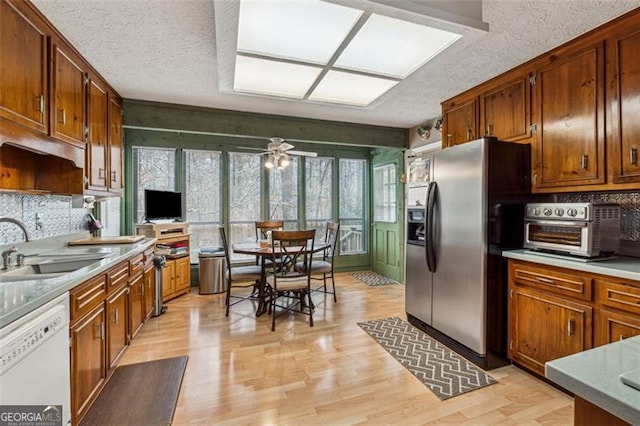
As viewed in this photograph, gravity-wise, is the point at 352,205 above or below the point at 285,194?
below

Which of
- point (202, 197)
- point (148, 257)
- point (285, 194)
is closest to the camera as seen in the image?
point (148, 257)

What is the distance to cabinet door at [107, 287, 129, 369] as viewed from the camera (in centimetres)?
210

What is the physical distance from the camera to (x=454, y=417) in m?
1.83

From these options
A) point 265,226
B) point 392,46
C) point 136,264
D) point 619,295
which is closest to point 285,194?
point 265,226

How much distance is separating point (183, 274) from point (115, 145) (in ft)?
6.24

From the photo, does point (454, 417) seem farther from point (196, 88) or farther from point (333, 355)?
point (196, 88)

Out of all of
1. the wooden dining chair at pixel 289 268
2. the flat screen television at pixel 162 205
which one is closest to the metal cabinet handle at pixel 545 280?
the wooden dining chair at pixel 289 268

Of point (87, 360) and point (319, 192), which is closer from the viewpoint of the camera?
point (87, 360)

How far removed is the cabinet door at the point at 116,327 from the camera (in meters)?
2.10

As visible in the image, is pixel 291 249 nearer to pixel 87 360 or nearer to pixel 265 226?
pixel 265 226

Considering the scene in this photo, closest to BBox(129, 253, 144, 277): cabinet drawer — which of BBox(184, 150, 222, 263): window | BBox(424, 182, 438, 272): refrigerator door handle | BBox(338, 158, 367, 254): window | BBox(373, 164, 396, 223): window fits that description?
BBox(184, 150, 222, 263): window

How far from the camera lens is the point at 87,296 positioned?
5.66 feet

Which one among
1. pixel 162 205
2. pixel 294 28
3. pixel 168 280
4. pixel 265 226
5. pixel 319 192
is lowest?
pixel 168 280

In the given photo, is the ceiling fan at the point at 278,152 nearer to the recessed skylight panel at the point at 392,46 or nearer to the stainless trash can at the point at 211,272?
the recessed skylight panel at the point at 392,46
